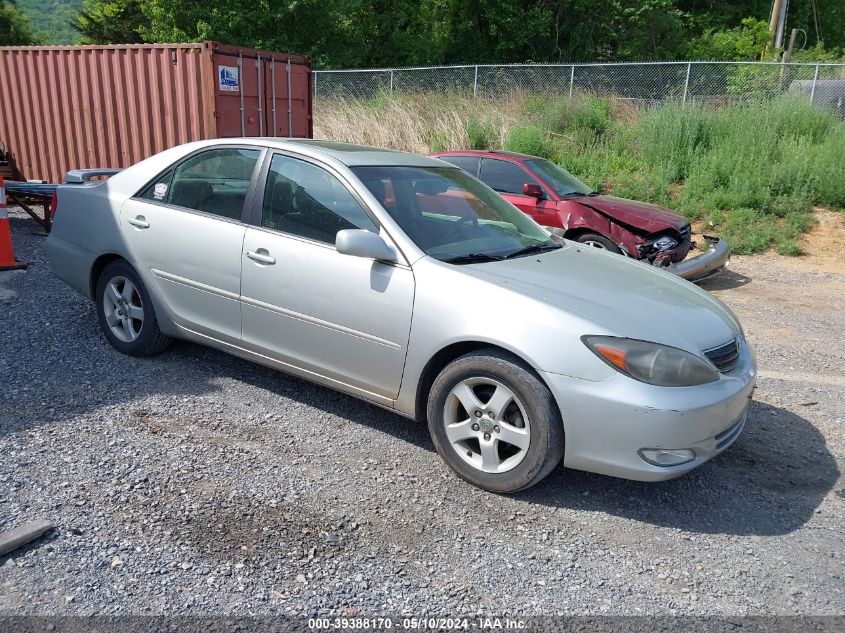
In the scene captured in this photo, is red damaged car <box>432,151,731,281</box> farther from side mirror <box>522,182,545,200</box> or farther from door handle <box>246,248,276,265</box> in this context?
door handle <box>246,248,276,265</box>

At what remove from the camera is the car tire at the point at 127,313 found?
16.6ft

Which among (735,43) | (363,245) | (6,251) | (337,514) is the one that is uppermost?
(735,43)

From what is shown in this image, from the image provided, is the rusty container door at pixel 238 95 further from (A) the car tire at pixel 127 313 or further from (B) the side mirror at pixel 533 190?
(A) the car tire at pixel 127 313

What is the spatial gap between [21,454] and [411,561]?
85.9 inches

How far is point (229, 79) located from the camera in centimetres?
1024

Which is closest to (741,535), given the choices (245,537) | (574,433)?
(574,433)

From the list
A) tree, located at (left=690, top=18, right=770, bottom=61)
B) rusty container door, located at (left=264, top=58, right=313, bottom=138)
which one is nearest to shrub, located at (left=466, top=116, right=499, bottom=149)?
rusty container door, located at (left=264, top=58, right=313, bottom=138)

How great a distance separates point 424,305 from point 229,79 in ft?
25.6

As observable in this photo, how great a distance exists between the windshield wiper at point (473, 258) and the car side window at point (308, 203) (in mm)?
475

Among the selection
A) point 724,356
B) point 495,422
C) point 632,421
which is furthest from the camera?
point 724,356

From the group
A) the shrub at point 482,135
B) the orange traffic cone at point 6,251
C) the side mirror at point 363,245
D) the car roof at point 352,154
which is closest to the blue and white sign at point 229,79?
the orange traffic cone at point 6,251

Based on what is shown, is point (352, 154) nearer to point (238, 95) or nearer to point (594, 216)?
point (594, 216)

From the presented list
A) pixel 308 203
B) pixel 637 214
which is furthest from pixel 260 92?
pixel 308 203

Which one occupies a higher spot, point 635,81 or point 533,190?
point 635,81
